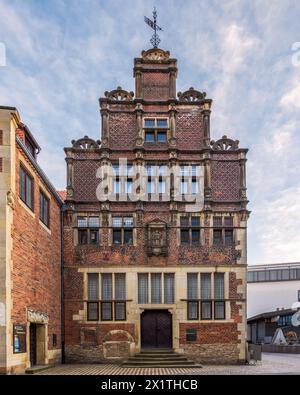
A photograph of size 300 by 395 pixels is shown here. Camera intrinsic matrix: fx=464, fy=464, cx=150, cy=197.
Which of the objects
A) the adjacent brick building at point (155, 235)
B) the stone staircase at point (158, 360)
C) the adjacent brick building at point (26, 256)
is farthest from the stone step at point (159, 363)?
the adjacent brick building at point (26, 256)

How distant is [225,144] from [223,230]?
4527 mm

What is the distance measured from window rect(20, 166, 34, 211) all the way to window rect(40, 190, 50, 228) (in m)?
1.66

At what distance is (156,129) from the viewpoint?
2430 centimetres

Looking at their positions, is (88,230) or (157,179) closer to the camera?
(88,230)

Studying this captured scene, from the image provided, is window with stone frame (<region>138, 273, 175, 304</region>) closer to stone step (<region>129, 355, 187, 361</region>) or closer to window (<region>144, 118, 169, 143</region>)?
stone step (<region>129, 355, 187, 361</region>)

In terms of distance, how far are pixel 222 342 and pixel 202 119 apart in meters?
11.3

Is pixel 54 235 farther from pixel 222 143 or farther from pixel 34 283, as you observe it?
pixel 222 143

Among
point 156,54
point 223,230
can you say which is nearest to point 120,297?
point 223,230

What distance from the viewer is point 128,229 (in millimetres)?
23328

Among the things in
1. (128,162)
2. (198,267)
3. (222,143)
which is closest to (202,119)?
(222,143)

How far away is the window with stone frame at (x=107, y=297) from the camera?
22.6 metres

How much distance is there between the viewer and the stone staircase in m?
20.2

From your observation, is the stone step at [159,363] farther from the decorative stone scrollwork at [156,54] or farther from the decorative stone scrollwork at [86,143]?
the decorative stone scrollwork at [156,54]

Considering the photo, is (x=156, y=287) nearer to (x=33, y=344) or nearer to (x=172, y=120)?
(x=33, y=344)
